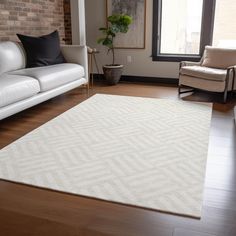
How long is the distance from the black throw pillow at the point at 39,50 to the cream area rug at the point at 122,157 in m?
0.90

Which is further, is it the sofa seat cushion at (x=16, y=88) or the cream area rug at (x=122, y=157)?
the sofa seat cushion at (x=16, y=88)

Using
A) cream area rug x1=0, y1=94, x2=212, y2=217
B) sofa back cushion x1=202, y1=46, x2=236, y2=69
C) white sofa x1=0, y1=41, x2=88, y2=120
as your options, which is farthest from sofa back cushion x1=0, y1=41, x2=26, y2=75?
sofa back cushion x1=202, y1=46, x2=236, y2=69

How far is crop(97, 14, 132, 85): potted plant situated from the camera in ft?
15.2

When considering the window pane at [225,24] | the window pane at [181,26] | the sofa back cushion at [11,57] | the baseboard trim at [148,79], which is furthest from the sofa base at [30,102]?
the window pane at [225,24]

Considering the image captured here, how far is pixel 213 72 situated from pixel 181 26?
1.51 meters

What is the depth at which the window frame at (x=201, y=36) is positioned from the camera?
4.53m

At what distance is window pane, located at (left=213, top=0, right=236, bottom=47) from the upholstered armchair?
1.64 ft

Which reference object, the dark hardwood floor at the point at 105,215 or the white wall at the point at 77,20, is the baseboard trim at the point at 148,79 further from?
the dark hardwood floor at the point at 105,215

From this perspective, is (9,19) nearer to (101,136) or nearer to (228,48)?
(101,136)

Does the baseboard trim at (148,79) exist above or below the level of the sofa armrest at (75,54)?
below

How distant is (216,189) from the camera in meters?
1.81

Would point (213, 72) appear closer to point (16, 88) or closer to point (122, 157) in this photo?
point (122, 157)

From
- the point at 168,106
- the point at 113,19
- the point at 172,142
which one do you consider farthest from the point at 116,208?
the point at 113,19

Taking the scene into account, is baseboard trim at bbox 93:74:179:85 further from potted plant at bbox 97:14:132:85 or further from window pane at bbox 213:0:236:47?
window pane at bbox 213:0:236:47
